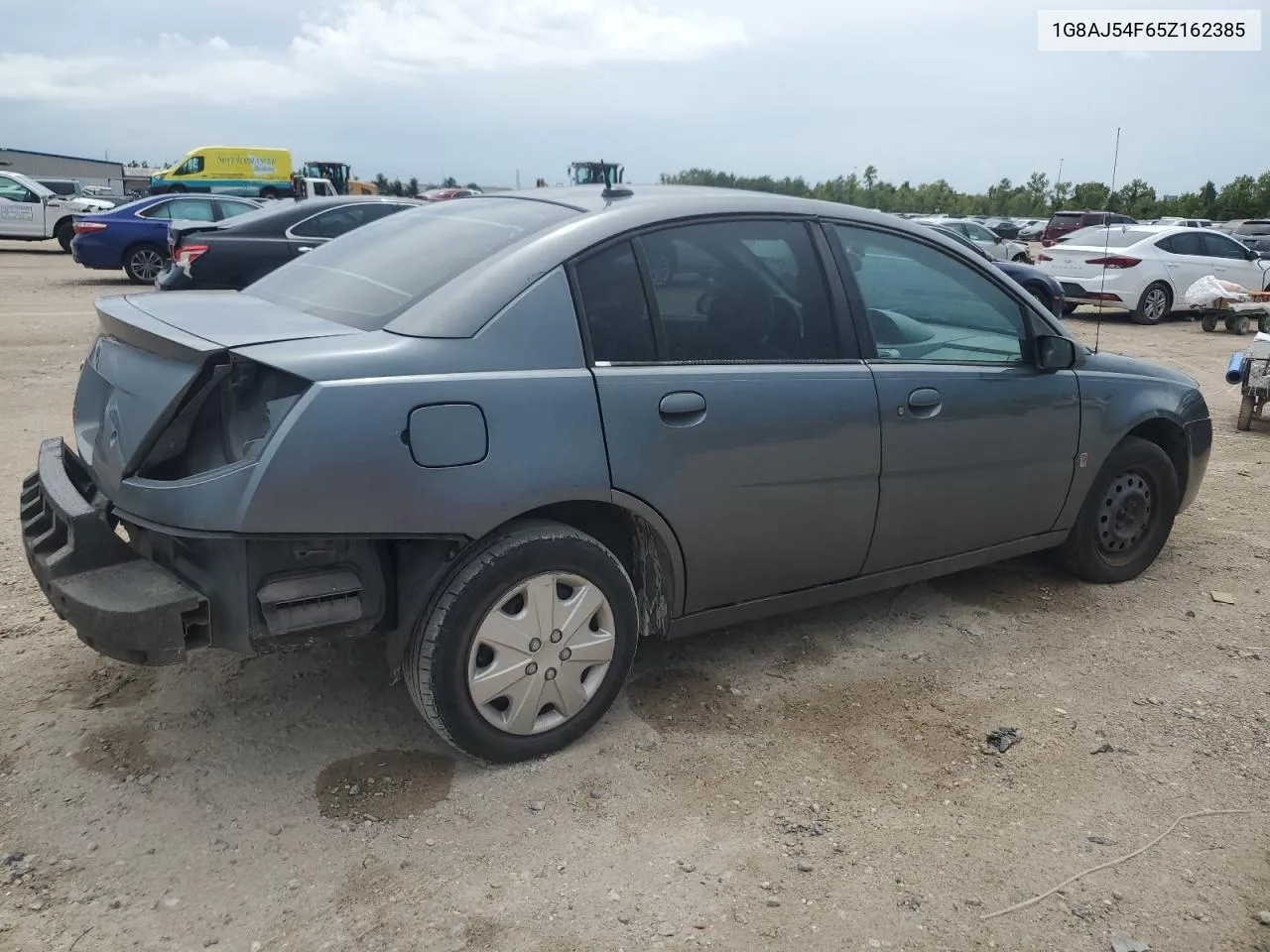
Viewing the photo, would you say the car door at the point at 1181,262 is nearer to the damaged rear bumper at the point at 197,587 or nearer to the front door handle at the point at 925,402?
the front door handle at the point at 925,402

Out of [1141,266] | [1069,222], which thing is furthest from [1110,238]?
[1069,222]

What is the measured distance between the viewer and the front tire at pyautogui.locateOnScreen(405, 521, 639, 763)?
2834 mm

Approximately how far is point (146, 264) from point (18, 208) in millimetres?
8276

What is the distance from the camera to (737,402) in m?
3.26

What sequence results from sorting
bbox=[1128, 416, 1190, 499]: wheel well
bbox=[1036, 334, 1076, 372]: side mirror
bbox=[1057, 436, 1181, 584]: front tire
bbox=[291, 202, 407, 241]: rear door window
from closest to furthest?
bbox=[1036, 334, 1076, 372]: side mirror
bbox=[1057, 436, 1181, 584]: front tire
bbox=[1128, 416, 1190, 499]: wheel well
bbox=[291, 202, 407, 241]: rear door window

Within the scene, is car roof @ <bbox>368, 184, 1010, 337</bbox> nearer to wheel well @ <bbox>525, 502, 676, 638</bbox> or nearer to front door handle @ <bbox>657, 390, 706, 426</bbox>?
front door handle @ <bbox>657, 390, 706, 426</bbox>

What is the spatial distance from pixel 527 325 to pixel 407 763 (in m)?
1.38

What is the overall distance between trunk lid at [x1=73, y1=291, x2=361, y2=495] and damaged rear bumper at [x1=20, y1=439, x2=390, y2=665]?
211mm

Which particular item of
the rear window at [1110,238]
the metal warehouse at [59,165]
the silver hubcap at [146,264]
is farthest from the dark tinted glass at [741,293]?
the metal warehouse at [59,165]

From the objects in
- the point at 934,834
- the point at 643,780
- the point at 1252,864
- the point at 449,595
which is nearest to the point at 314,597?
the point at 449,595

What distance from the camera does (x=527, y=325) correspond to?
2.93 m

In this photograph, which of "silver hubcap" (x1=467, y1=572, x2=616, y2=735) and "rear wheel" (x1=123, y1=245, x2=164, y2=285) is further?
"rear wheel" (x1=123, y1=245, x2=164, y2=285)

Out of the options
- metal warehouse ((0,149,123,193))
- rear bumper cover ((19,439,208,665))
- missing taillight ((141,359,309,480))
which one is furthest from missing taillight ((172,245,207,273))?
metal warehouse ((0,149,123,193))

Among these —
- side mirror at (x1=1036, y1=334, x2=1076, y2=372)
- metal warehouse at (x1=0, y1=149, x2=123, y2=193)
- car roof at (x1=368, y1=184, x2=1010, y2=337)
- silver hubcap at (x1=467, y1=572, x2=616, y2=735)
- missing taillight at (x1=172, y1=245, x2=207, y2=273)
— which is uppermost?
metal warehouse at (x1=0, y1=149, x2=123, y2=193)
